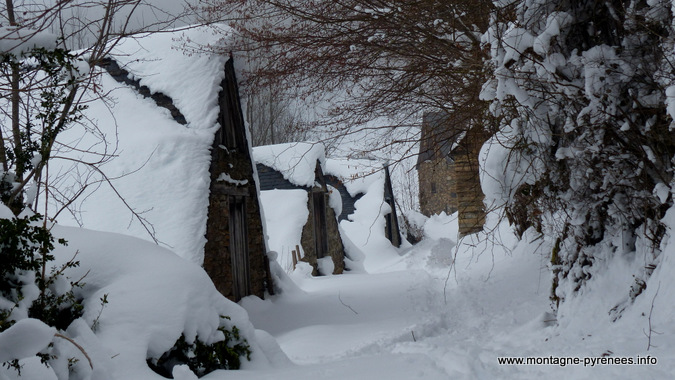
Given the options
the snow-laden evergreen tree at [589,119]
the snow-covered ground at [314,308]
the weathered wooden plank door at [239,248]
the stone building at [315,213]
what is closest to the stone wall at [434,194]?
the stone building at [315,213]

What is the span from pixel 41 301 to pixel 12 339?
178cm

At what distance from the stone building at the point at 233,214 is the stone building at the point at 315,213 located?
6.46 meters

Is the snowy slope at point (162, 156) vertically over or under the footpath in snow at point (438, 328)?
over

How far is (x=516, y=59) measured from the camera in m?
5.00

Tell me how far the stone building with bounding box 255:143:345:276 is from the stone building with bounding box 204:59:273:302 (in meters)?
6.46

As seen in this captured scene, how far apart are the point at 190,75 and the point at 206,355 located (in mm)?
7648

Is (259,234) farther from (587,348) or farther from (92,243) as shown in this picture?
(587,348)

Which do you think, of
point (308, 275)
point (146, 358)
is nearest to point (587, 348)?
point (146, 358)

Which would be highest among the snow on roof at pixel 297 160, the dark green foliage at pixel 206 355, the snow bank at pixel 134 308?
the snow on roof at pixel 297 160

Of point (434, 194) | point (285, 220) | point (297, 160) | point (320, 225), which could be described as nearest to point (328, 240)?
point (320, 225)

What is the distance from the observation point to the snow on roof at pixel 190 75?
1068cm

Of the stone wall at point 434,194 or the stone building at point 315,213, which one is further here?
the stone wall at point 434,194

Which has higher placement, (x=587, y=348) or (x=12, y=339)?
(x=12, y=339)

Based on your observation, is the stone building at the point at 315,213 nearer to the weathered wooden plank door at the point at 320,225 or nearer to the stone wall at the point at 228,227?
the weathered wooden plank door at the point at 320,225
